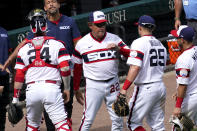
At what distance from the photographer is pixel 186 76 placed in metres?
7.69

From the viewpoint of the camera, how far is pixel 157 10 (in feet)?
46.7

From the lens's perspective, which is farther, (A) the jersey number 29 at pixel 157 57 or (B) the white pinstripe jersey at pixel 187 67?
(A) the jersey number 29 at pixel 157 57

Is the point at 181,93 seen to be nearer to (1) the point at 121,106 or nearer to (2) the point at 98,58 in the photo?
(1) the point at 121,106

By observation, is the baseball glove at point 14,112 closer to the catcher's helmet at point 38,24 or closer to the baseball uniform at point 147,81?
the catcher's helmet at point 38,24

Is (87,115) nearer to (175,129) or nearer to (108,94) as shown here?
(108,94)

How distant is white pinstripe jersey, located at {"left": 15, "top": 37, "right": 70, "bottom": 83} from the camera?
25.6ft

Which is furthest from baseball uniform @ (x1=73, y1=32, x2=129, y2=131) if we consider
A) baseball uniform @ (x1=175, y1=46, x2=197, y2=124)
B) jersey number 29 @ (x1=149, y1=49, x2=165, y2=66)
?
baseball uniform @ (x1=175, y1=46, x2=197, y2=124)

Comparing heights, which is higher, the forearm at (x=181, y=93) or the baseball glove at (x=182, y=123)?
the forearm at (x=181, y=93)

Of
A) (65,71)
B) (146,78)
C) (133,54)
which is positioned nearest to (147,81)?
(146,78)

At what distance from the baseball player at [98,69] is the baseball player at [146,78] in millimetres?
548

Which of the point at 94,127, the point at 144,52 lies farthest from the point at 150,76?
the point at 94,127

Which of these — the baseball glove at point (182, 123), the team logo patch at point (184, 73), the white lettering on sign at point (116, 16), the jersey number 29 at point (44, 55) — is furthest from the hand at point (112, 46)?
the white lettering on sign at point (116, 16)

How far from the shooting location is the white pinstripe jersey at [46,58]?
7.79m

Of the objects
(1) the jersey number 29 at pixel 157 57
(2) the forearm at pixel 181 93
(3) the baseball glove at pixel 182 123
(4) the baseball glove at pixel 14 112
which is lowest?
(3) the baseball glove at pixel 182 123
